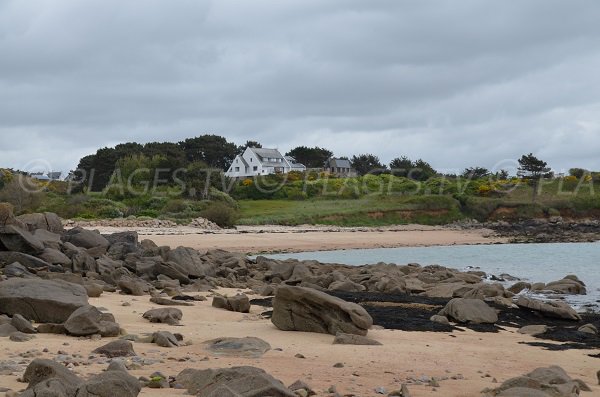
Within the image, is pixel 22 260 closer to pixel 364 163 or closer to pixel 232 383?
pixel 232 383

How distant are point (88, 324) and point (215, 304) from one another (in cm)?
453

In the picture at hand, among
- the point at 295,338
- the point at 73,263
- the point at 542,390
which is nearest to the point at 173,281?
the point at 73,263

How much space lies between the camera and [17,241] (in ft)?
53.6

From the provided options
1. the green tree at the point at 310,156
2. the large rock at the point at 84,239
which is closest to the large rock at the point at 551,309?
the large rock at the point at 84,239

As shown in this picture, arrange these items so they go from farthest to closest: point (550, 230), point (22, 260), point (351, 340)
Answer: point (550, 230)
point (22, 260)
point (351, 340)

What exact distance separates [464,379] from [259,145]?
306 ft

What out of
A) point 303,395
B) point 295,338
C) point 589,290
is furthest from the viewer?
point 589,290

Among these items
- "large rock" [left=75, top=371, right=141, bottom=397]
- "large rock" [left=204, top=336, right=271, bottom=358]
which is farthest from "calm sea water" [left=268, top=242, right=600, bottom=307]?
"large rock" [left=75, top=371, right=141, bottom=397]

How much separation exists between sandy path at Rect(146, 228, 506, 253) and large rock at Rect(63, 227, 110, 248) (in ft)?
39.9

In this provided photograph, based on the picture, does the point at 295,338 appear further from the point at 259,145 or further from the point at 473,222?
the point at 259,145

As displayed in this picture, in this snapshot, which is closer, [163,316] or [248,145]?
[163,316]

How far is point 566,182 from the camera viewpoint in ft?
249

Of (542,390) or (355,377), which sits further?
(355,377)

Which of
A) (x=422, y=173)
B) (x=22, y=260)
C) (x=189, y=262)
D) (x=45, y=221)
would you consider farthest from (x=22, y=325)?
(x=422, y=173)
